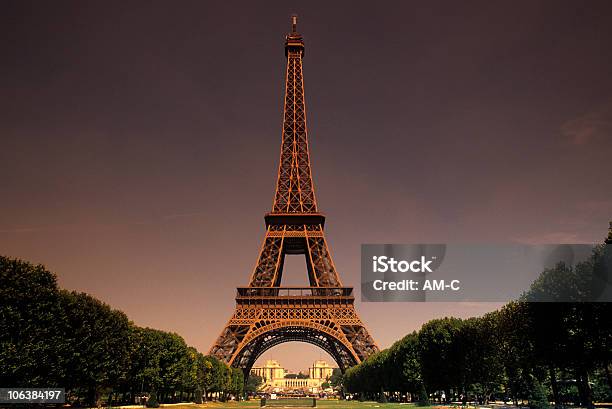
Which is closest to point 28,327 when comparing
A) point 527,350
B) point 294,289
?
point 527,350

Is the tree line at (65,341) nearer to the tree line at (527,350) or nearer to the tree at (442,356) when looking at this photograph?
the tree at (442,356)

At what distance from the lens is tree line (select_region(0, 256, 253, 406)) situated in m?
42.4

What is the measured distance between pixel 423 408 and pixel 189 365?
37382mm

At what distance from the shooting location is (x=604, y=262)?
148ft

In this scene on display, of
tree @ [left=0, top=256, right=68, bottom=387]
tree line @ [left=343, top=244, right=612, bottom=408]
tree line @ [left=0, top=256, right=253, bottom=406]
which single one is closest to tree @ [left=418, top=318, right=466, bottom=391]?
tree line @ [left=343, top=244, right=612, bottom=408]

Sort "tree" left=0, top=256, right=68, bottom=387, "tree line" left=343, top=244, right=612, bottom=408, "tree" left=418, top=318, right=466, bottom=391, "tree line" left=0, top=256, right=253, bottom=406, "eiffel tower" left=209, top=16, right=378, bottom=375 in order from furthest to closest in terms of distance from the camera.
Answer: "eiffel tower" left=209, top=16, right=378, bottom=375 → "tree" left=418, top=318, right=466, bottom=391 → "tree line" left=343, top=244, right=612, bottom=408 → "tree line" left=0, top=256, right=253, bottom=406 → "tree" left=0, top=256, right=68, bottom=387

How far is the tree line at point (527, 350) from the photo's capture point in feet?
153

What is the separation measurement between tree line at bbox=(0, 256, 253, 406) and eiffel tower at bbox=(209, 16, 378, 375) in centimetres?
3097

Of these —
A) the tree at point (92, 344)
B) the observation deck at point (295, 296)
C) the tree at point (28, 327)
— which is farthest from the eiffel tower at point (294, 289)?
the tree at point (28, 327)

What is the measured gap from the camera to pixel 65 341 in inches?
1887

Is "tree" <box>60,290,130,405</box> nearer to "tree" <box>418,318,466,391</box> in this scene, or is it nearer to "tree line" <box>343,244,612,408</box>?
"tree" <box>418,318,466,391</box>

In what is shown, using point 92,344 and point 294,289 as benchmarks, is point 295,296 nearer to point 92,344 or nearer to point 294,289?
point 294,289

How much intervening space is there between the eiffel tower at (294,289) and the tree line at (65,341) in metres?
31.0

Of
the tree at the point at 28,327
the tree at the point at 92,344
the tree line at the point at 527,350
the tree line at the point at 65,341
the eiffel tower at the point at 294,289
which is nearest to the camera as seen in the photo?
the tree at the point at 28,327
